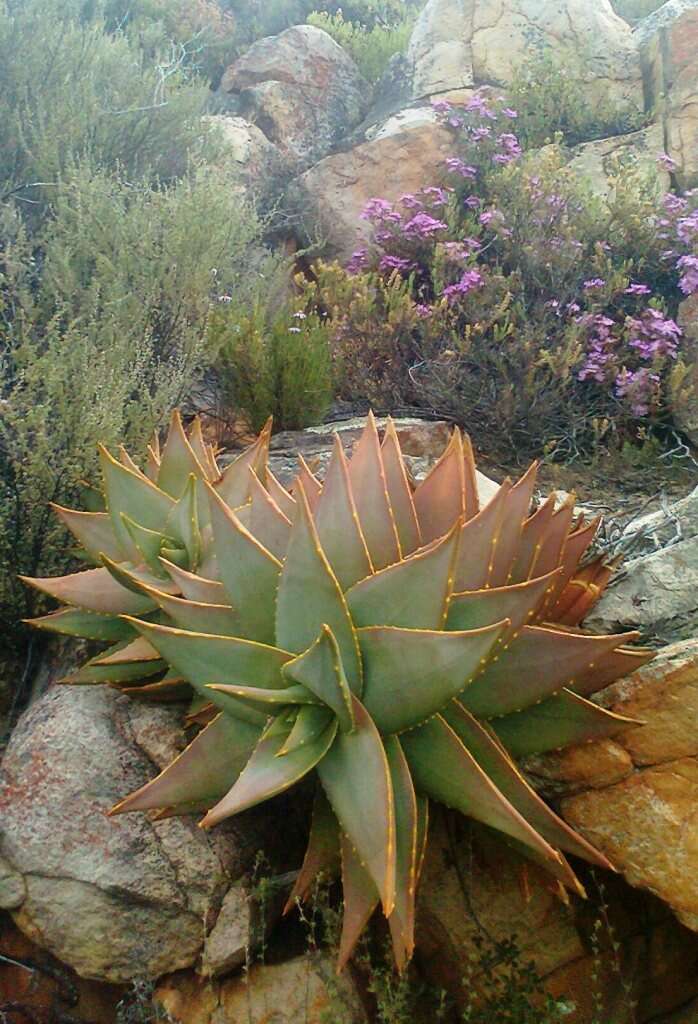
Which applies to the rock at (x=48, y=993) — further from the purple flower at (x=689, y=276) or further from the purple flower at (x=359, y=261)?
the purple flower at (x=359, y=261)

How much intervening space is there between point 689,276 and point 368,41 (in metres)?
6.52

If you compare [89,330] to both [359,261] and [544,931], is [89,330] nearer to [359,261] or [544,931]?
A: [544,931]

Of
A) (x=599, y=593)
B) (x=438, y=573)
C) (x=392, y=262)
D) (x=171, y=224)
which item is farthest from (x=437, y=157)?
(x=438, y=573)

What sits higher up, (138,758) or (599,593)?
(599,593)

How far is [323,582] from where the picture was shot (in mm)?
1723

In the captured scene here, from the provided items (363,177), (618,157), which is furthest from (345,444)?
(618,157)

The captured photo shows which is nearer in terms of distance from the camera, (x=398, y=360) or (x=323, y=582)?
(x=323, y=582)

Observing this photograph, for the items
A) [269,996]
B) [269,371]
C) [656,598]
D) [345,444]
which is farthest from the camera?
[269,371]

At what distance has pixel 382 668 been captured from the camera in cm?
168

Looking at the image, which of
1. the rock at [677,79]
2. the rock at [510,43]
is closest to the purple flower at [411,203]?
the rock at [677,79]

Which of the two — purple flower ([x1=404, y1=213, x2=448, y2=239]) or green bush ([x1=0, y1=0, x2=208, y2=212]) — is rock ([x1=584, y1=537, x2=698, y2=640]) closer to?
green bush ([x1=0, y1=0, x2=208, y2=212])

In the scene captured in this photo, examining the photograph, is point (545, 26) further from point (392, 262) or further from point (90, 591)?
point (90, 591)

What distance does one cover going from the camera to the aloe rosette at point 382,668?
5.30ft

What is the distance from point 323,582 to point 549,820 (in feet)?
2.10
